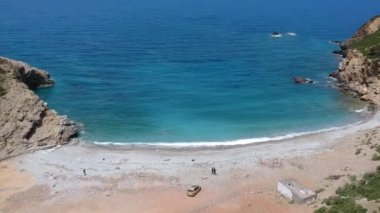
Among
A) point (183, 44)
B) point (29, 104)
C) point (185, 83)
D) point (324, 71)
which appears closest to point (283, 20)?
point (183, 44)

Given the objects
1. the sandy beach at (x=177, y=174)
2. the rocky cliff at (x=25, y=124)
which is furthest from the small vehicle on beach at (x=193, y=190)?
the rocky cliff at (x=25, y=124)

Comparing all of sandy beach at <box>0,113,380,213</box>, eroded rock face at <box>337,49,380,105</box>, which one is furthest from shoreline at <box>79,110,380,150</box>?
eroded rock face at <box>337,49,380,105</box>

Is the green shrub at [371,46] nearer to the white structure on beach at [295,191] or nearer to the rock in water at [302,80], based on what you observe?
the rock in water at [302,80]

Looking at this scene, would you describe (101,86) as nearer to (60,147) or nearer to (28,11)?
(60,147)

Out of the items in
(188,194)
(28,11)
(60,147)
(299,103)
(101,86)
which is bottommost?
(188,194)

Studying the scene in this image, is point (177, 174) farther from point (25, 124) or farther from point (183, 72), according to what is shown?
point (183, 72)
